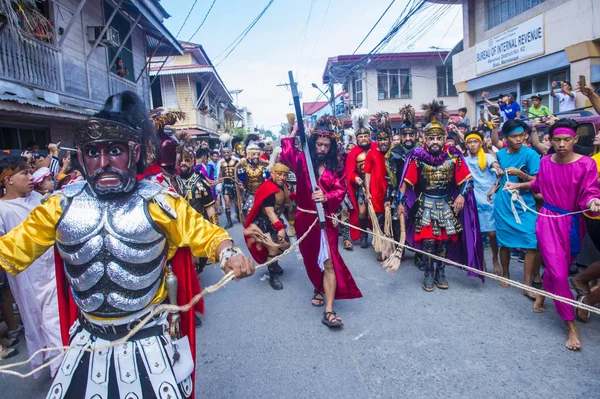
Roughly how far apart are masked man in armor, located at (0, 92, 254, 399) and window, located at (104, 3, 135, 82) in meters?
12.0

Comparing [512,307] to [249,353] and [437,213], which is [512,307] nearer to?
[437,213]

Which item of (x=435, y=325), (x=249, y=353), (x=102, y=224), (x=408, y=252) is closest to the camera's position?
(x=102, y=224)

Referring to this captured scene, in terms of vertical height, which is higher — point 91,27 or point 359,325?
point 91,27

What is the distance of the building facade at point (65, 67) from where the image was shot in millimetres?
7770

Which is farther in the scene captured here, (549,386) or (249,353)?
(249,353)

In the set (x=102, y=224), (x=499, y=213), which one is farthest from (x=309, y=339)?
(x=499, y=213)

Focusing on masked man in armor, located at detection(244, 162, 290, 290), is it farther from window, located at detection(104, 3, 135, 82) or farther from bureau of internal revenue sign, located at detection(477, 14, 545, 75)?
bureau of internal revenue sign, located at detection(477, 14, 545, 75)

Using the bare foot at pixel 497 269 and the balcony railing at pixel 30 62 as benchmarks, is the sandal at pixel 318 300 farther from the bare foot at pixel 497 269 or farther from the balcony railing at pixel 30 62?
the balcony railing at pixel 30 62

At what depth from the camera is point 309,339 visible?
388 centimetres

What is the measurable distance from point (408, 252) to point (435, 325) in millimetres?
2760

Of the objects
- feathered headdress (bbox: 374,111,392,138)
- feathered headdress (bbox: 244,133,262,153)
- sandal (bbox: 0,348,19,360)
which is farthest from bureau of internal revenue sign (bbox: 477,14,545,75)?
sandal (bbox: 0,348,19,360)

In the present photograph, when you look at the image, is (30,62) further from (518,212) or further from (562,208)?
(562,208)

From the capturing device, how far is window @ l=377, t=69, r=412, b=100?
78.5 ft

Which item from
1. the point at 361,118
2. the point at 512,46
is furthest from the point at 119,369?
the point at 512,46
